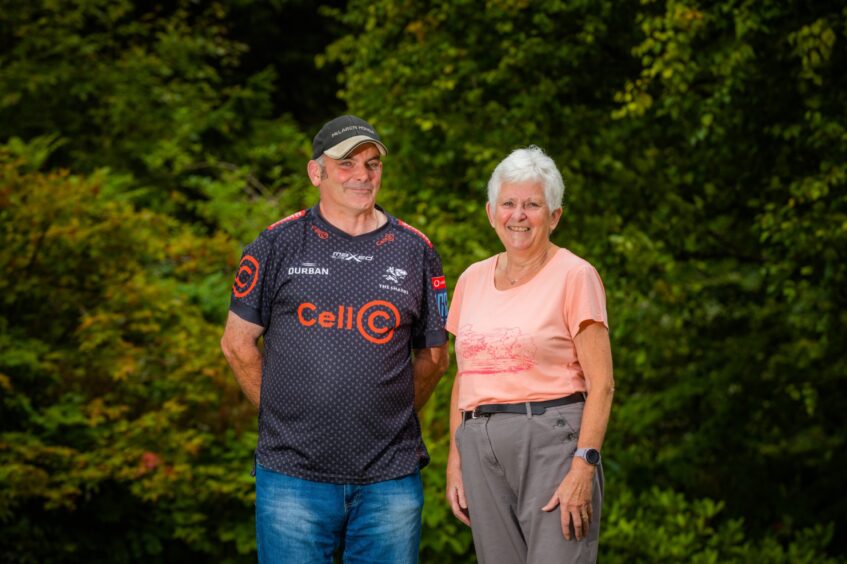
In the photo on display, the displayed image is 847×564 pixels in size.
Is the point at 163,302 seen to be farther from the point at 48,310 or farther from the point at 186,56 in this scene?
the point at 186,56

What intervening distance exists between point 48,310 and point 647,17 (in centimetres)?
377

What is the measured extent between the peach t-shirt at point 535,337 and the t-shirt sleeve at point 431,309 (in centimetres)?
18

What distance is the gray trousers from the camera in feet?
10.2

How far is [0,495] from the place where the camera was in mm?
5605

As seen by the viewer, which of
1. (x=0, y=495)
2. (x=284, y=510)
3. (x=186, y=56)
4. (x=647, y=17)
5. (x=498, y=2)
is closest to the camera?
(x=284, y=510)

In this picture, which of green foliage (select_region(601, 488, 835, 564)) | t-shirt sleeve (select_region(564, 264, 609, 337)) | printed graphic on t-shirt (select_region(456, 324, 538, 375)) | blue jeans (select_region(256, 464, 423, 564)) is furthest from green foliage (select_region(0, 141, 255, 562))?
t-shirt sleeve (select_region(564, 264, 609, 337))

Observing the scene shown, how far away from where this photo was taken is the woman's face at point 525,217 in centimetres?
325

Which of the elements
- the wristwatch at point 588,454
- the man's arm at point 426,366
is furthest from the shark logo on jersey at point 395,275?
the wristwatch at point 588,454

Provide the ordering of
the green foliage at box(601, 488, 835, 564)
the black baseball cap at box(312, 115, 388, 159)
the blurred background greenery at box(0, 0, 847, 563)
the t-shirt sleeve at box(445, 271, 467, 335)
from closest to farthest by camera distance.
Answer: the black baseball cap at box(312, 115, 388, 159) < the t-shirt sleeve at box(445, 271, 467, 335) < the blurred background greenery at box(0, 0, 847, 563) < the green foliage at box(601, 488, 835, 564)

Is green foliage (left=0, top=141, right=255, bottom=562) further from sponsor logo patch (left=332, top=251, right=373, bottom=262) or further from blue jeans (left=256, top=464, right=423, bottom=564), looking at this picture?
sponsor logo patch (left=332, top=251, right=373, bottom=262)

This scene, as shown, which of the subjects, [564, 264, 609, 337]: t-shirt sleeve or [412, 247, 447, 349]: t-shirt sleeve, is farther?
A: [412, 247, 447, 349]: t-shirt sleeve

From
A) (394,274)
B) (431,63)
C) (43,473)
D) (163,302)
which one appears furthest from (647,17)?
(43,473)

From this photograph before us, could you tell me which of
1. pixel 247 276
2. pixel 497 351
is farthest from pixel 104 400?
pixel 497 351

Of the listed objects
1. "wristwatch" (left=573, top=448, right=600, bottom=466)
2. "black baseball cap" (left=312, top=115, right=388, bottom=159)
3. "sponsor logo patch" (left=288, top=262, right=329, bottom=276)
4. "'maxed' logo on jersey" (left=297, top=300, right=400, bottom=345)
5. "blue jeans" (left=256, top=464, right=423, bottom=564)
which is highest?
"black baseball cap" (left=312, top=115, right=388, bottom=159)
